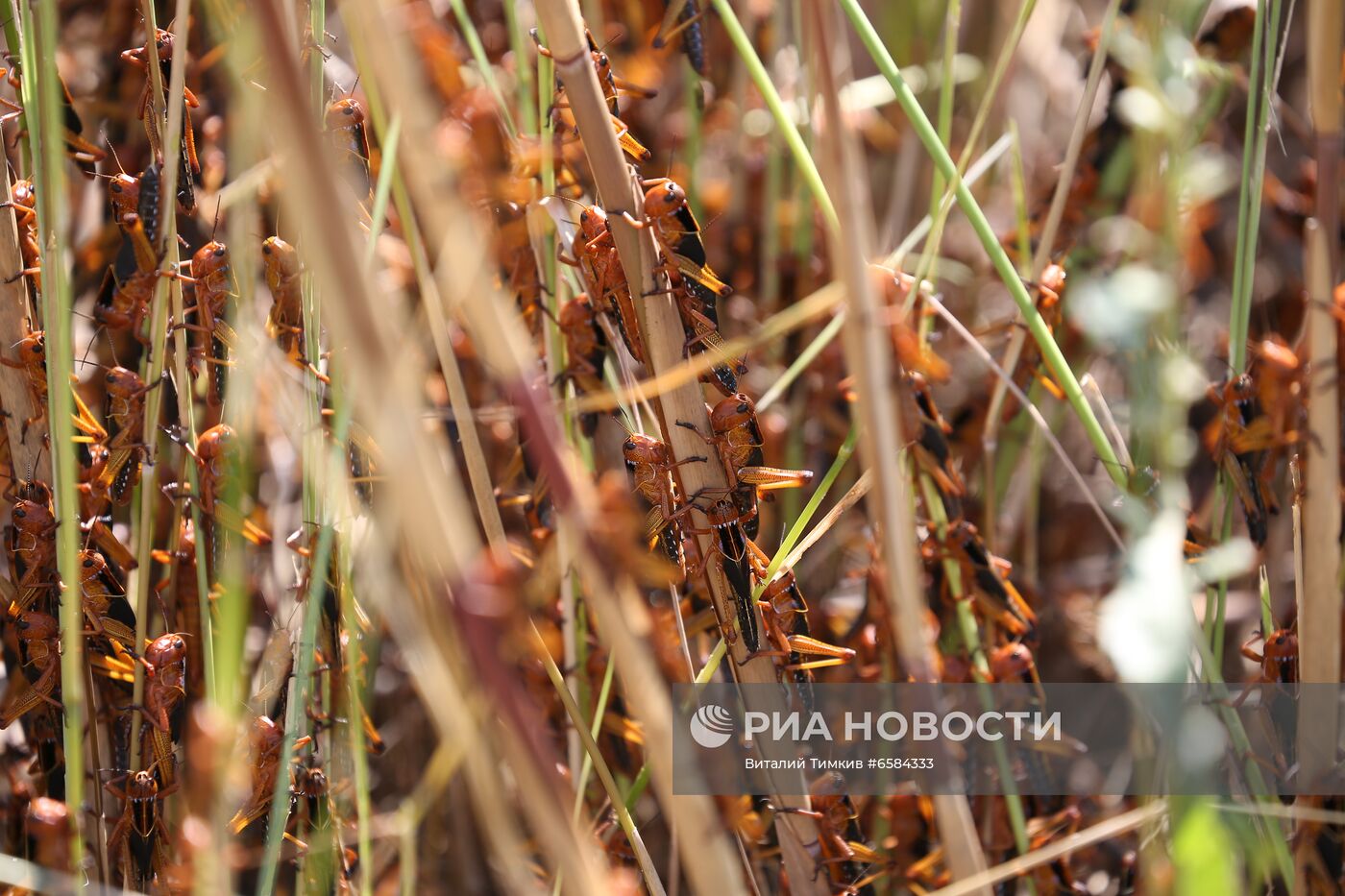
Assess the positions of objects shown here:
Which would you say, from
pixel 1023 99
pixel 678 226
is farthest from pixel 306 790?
pixel 1023 99

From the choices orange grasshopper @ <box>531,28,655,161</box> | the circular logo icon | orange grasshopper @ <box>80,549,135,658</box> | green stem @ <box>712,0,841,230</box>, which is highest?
orange grasshopper @ <box>531,28,655,161</box>

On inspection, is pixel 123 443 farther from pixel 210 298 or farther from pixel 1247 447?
pixel 1247 447

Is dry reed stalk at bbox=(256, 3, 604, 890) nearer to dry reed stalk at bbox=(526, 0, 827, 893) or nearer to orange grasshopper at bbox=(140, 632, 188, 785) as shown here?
dry reed stalk at bbox=(526, 0, 827, 893)

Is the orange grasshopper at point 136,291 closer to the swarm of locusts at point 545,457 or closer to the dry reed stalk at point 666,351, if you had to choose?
the swarm of locusts at point 545,457

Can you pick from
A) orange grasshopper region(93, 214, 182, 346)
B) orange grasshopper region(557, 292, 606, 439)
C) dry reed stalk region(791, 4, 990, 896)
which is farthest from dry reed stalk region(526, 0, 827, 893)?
orange grasshopper region(93, 214, 182, 346)

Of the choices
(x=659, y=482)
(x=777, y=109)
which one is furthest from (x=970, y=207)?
(x=659, y=482)

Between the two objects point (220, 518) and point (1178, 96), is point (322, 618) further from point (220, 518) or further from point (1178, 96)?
point (1178, 96)
